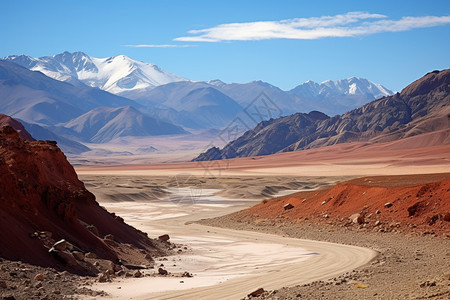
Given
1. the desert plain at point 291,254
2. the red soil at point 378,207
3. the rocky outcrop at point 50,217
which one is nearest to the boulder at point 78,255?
the rocky outcrop at point 50,217

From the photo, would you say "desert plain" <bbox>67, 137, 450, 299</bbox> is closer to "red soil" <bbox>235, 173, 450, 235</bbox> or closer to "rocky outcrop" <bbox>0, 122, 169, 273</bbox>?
"red soil" <bbox>235, 173, 450, 235</bbox>

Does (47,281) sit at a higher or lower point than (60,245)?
lower

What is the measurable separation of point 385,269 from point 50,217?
10745 millimetres

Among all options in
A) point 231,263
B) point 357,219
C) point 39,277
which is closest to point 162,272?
point 231,263

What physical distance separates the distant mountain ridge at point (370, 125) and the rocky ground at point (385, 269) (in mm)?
113087

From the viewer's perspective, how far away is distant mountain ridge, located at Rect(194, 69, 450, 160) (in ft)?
504

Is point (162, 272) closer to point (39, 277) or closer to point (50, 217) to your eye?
point (50, 217)

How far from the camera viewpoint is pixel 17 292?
13922mm

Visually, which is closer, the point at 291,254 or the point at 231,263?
the point at 231,263

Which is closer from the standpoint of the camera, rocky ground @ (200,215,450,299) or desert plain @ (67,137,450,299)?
rocky ground @ (200,215,450,299)

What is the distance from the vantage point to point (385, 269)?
733 inches

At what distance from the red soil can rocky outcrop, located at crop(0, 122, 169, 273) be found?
10971 millimetres

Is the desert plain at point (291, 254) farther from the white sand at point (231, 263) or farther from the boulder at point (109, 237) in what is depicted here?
the boulder at point (109, 237)

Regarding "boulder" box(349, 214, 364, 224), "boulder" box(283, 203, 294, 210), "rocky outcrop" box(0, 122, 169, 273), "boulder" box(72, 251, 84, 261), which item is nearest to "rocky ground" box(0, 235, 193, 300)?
"boulder" box(72, 251, 84, 261)
